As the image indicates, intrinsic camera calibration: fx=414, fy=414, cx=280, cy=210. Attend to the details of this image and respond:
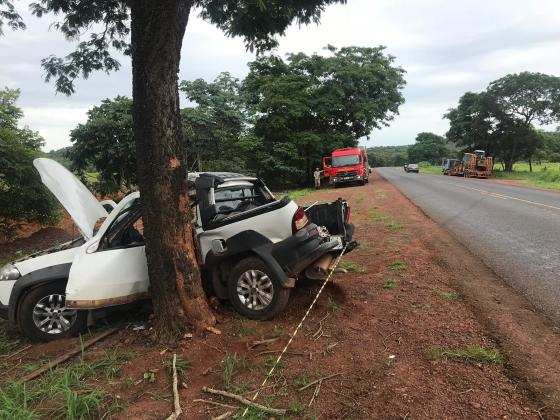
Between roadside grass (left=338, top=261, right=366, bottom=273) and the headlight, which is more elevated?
the headlight

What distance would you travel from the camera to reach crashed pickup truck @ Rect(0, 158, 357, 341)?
477 cm

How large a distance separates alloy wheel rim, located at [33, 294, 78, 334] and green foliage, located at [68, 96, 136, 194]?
1226cm

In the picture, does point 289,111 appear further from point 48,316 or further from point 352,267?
point 48,316

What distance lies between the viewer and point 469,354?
372cm

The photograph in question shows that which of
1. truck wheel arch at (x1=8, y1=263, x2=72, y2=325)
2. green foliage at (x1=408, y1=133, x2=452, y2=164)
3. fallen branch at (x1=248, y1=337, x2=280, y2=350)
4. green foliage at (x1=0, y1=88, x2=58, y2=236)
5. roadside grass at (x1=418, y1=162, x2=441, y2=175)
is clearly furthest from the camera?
green foliage at (x1=408, y1=133, x2=452, y2=164)

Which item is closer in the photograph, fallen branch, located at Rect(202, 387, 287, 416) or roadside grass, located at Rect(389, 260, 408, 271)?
fallen branch, located at Rect(202, 387, 287, 416)

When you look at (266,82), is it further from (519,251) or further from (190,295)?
(190,295)

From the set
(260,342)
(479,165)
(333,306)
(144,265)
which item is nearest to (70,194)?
(144,265)

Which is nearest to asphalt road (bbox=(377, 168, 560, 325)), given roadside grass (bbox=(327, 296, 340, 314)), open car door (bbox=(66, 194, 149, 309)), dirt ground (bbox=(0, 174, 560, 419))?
dirt ground (bbox=(0, 174, 560, 419))

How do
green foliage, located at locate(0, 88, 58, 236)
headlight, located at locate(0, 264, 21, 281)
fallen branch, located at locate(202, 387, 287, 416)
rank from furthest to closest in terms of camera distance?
green foliage, located at locate(0, 88, 58, 236), headlight, located at locate(0, 264, 21, 281), fallen branch, located at locate(202, 387, 287, 416)

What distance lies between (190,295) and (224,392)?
1417 mm

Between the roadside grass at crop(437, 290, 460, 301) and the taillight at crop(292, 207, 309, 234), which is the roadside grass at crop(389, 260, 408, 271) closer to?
the roadside grass at crop(437, 290, 460, 301)

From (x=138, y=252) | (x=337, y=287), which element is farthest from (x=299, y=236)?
(x=138, y=252)

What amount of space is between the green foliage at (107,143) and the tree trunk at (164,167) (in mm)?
12796
